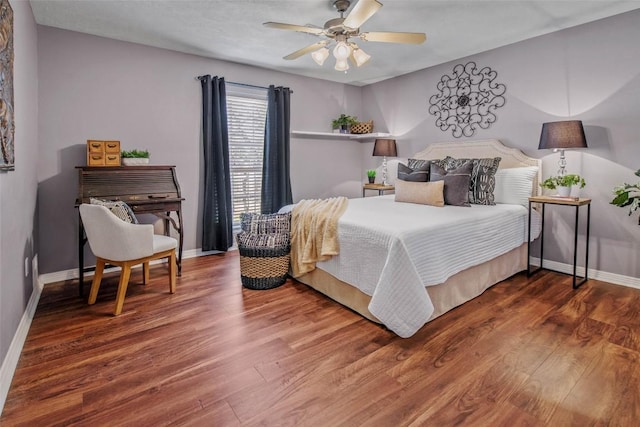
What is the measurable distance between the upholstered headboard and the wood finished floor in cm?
146

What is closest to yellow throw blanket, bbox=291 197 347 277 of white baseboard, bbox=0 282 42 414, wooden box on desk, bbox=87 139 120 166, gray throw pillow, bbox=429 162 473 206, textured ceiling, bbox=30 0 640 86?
gray throw pillow, bbox=429 162 473 206

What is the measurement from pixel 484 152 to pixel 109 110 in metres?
4.15

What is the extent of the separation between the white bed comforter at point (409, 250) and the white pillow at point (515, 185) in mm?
439

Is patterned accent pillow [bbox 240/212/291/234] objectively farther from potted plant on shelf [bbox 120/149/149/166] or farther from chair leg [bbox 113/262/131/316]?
potted plant on shelf [bbox 120/149/149/166]

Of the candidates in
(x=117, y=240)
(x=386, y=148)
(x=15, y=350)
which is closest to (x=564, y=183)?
(x=386, y=148)

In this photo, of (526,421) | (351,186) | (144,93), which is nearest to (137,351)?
(526,421)

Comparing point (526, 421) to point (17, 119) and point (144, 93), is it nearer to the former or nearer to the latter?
point (17, 119)

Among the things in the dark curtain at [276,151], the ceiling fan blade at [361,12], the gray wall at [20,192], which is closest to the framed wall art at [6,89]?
the gray wall at [20,192]

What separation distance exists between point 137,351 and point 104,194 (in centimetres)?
172

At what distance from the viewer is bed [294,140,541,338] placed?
7.36 ft

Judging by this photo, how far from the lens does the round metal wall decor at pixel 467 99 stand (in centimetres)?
407

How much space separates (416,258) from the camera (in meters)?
2.30

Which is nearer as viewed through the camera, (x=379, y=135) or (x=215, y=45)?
(x=215, y=45)

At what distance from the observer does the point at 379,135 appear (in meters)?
5.39
